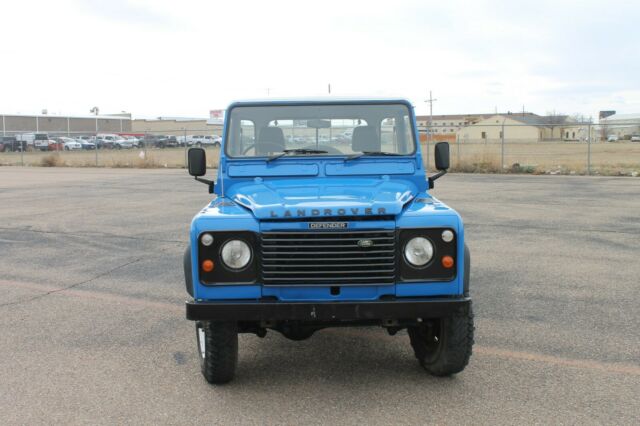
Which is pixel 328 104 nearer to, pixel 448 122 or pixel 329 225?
pixel 329 225

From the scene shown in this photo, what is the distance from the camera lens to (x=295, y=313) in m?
3.81

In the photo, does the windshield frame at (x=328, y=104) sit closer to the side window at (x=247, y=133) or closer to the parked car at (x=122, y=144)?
the side window at (x=247, y=133)

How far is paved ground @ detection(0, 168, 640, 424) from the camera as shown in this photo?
3.90m

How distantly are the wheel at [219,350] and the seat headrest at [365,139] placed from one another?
1986 millimetres

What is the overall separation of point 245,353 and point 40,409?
1532 mm

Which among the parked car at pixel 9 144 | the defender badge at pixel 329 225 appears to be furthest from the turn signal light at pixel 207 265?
the parked car at pixel 9 144

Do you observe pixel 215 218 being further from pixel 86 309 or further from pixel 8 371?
pixel 86 309

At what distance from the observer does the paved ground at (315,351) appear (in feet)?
12.8

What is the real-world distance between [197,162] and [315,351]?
6.44 feet

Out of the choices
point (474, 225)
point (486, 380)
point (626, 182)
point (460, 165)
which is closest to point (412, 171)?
point (486, 380)

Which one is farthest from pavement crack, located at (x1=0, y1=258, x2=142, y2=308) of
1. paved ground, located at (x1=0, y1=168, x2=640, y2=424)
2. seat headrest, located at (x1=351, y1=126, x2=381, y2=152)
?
seat headrest, located at (x1=351, y1=126, x2=381, y2=152)

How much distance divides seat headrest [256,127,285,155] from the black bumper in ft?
6.07

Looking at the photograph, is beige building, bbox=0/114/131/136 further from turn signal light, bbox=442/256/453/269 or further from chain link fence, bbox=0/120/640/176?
turn signal light, bbox=442/256/453/269

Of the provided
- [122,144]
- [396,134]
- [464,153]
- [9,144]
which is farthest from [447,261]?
[122,144]
